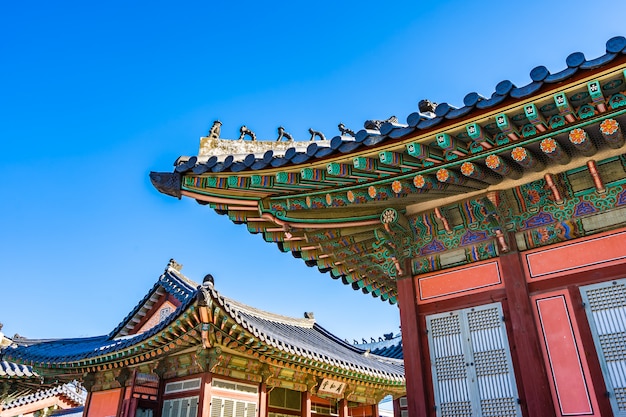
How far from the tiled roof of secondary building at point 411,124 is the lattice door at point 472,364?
7.76ft

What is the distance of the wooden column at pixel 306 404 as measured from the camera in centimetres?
1354

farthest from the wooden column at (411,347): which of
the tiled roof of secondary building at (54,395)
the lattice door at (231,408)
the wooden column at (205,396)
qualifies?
the tiled roof of secondary building at (54,395)

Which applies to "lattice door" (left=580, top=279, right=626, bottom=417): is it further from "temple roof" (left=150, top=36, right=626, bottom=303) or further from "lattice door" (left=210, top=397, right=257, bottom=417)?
"lattice door" (left=210, top=397, right=257, bottom=417)

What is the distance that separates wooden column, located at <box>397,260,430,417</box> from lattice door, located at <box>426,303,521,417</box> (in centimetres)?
16

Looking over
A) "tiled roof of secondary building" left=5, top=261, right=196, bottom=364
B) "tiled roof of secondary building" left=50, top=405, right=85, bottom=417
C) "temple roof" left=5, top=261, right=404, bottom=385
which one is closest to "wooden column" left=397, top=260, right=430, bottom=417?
"temple roof" left=5, top=261, right=404, bottom=385

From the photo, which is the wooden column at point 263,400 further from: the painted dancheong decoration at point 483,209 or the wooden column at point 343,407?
the painted dancheong decoration at point 483,209

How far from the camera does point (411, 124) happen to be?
181 inches

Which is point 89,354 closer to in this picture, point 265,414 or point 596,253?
point 265,414

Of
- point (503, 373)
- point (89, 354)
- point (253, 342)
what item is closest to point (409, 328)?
point (503, 373)

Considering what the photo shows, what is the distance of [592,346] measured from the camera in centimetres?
466

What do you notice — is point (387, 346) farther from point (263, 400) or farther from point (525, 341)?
point (525, 341)

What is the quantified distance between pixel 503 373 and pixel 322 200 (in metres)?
2.85

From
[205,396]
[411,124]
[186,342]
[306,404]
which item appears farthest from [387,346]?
[411,124]

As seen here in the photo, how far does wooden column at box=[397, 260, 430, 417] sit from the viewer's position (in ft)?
17.9
